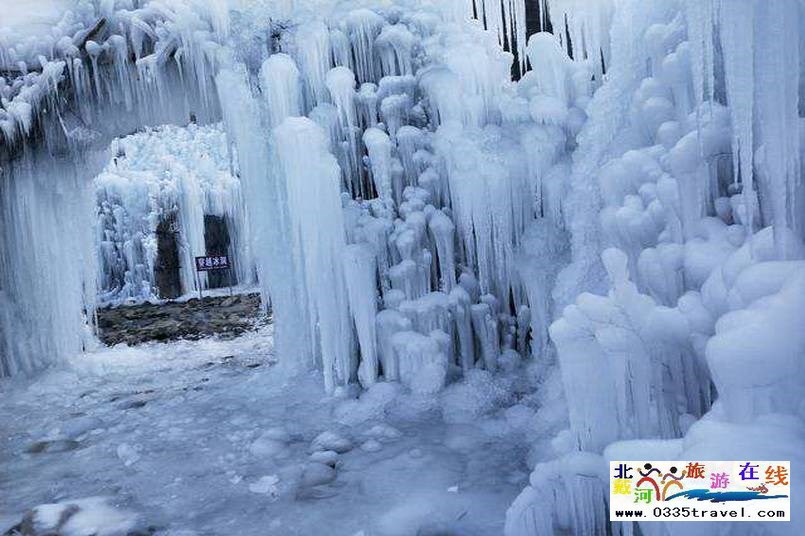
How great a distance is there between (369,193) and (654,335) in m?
3.86

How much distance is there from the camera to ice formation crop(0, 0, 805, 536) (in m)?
1.98

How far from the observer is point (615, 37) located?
4074mm

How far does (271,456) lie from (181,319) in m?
8.98

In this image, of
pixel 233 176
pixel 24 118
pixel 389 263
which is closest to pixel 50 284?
pixel 24 118

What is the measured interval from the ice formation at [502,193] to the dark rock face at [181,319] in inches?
99.8

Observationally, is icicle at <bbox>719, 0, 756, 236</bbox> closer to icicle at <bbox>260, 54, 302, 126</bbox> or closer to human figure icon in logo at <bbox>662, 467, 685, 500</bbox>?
human figure icon in logo at <bbox>662, 467, 685, 500</bbox>

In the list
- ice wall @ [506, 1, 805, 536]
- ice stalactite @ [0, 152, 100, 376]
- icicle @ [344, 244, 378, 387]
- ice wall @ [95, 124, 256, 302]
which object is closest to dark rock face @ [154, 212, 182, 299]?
ice wall @ [95, 124, 256, 302]

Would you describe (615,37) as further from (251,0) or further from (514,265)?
(251,0)

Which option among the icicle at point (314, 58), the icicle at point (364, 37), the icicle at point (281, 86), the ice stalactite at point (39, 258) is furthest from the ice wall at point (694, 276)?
the ice stalactite at point (39, 258)

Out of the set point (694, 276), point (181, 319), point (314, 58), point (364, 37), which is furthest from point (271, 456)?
point (181, 319)

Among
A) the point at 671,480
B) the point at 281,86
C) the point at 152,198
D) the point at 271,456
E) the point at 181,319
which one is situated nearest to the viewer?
the point at 671,480

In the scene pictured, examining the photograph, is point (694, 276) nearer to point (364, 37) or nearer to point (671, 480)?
point (671, 480)

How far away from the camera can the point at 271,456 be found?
4.03 m

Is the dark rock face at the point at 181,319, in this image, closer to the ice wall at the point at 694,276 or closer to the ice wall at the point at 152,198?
the ice wall at the point at 152,198
